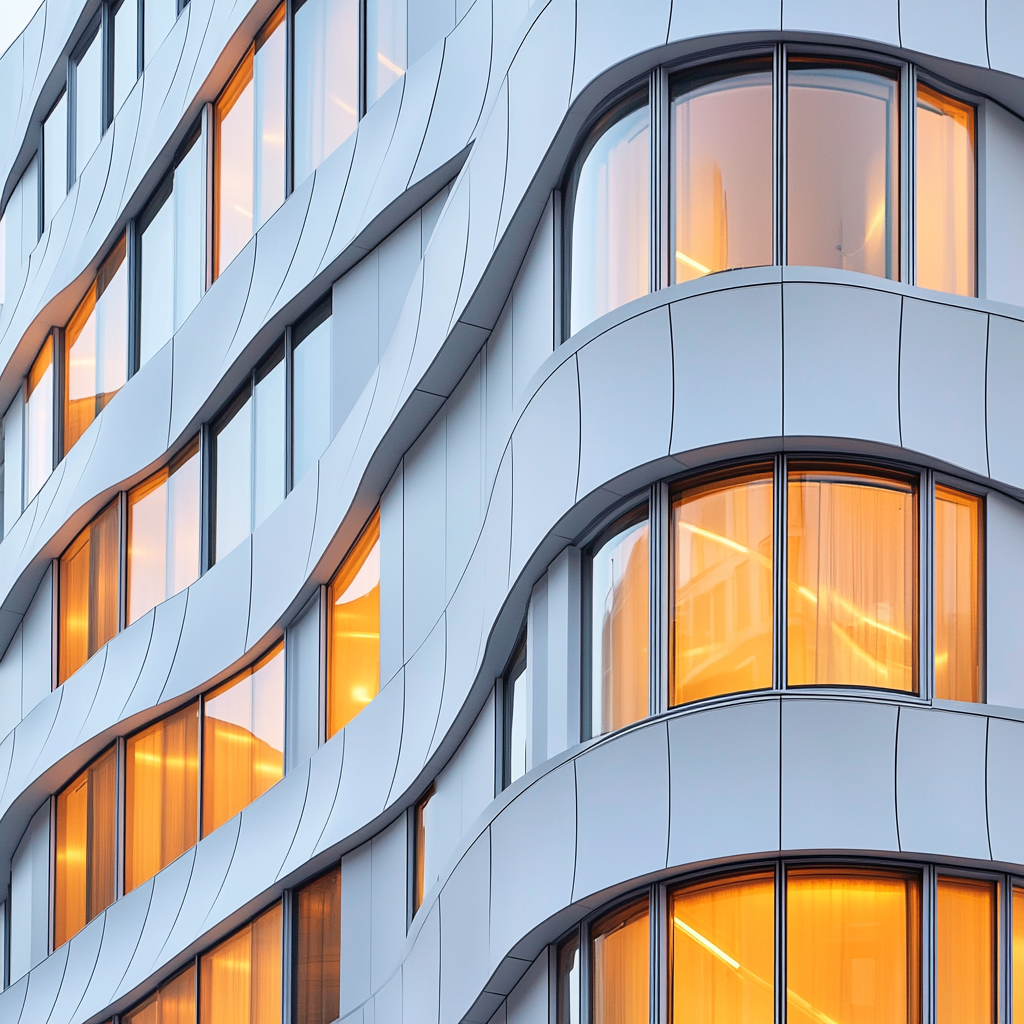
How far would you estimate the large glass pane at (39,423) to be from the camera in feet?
102

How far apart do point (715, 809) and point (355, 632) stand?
26.1ft

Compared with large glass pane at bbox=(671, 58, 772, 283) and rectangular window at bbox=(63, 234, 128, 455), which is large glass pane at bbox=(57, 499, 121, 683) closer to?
rectangular window at bbox=(63, 234, 128, 455)

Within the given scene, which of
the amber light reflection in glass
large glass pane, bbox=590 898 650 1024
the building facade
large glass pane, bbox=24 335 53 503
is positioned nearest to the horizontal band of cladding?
the building facade

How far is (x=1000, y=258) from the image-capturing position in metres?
15.4

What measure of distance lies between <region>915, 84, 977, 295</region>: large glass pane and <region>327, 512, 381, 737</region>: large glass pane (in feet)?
24.9

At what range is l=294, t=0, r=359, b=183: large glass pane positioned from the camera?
875 inches

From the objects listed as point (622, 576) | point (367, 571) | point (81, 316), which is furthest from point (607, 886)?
point (81, 316)

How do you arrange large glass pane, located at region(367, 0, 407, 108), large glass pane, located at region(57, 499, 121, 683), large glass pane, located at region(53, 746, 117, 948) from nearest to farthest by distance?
large glass pane, located at region(367, 0, 407, 108) → large glass pane, located at region(53, 746, 117, 948) → large glass pane, located at region(57, 499, 121, 683)

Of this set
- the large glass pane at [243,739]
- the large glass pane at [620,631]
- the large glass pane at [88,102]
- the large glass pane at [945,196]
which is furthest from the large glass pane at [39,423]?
the large glass pane at [945,196]

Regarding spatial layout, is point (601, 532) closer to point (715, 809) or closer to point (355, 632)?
point (715, 809)

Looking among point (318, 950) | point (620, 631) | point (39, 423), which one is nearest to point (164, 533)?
point (39, 423)

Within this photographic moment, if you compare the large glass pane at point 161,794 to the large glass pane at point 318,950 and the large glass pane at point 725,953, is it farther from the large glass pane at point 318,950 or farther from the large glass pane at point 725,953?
the large glass pane at point 725,953

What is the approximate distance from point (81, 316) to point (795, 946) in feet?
65.0

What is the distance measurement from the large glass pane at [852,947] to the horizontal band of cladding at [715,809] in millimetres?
378
